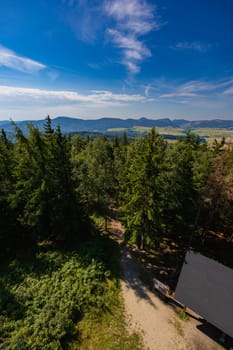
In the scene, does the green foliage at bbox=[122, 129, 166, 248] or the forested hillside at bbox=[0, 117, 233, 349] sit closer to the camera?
the forested hillside at bbox=[0, 117, 233, 349]

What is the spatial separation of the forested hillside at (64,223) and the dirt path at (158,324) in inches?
63.4

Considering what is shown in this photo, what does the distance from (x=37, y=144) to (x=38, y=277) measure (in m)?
10.8

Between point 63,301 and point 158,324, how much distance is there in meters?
6.69

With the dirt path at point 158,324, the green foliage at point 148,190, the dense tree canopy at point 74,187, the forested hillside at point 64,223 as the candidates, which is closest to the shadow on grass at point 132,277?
the dirt path at point 158,324

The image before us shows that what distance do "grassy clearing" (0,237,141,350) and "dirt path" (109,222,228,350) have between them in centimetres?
74

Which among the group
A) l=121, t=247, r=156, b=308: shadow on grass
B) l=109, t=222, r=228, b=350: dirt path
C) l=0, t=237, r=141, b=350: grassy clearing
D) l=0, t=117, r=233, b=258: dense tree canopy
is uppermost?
l=0, t=117, r=233, b=258: dense tree canopy

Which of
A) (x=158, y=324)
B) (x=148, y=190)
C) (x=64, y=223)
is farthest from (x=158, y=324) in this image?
(x=64, y=223)

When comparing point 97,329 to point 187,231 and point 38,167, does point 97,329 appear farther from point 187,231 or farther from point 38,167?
point 187,231

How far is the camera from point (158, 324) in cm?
1120

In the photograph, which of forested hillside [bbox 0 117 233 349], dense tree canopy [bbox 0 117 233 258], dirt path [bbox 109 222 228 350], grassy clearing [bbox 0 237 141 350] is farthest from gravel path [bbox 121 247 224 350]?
dense tree canopy [bbox 0 117 233 258]

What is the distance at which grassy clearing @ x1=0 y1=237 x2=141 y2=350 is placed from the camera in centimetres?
992

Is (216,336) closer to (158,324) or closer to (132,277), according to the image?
(158,324)

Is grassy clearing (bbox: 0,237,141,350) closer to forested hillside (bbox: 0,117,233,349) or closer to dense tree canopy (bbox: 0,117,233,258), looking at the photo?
forested hillside (bbox: 0,117,233,349)

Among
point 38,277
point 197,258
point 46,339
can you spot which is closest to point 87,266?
point 38,277
